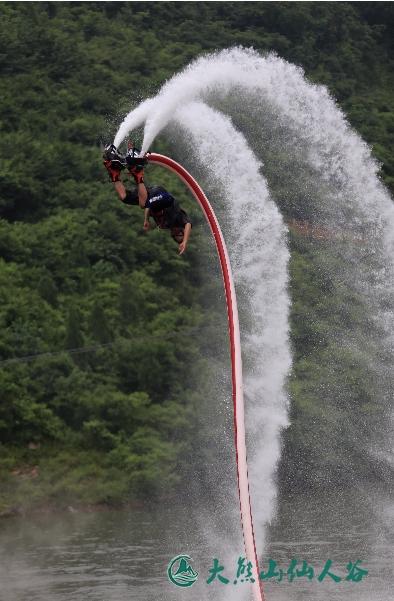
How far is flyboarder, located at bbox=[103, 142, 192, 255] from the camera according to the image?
19391mm

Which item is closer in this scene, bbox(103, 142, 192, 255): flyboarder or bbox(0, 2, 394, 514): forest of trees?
bbox(103, 142, 192, 255): flyboarder

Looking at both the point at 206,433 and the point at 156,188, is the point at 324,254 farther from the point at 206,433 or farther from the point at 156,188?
the point at 156,188

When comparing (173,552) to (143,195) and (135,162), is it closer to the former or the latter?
(143,195)


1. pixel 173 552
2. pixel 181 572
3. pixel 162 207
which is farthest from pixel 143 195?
pixel 173 552

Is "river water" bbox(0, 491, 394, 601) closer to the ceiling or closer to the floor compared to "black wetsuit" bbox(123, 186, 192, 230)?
closer to the floor

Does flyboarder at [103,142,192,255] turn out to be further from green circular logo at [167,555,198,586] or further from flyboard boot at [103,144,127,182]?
green circular logo at [167,555,198,586]

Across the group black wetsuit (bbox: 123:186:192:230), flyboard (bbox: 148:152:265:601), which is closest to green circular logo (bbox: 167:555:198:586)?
flyboard (bbox: 148:152:265:601)

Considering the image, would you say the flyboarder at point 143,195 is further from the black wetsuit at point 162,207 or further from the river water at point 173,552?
the river water at point 173,552

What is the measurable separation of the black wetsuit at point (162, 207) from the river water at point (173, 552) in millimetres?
8285

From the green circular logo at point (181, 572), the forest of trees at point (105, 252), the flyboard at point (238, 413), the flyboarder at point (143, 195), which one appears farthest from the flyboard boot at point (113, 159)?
the forest of trees at point (105, 252)

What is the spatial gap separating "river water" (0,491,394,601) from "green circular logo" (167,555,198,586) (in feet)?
0.58

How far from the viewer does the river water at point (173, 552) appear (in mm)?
27000

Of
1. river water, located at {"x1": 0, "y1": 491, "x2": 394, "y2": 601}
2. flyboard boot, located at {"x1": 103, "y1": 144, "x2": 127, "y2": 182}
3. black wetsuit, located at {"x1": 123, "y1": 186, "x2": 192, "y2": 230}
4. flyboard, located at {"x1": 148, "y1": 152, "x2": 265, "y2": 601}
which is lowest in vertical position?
river water, located at {"x1": 0, "y1": 491, "x2": 394, "y2": 601}

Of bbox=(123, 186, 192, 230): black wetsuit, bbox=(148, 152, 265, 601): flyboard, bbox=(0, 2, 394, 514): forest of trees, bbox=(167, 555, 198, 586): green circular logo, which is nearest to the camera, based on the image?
bbox=(148, 152, 265, 601): flyboard
